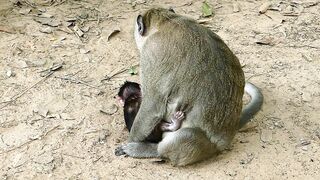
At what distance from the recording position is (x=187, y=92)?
18.2 ft

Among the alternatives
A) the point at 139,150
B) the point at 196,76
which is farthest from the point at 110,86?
the point at 196,76

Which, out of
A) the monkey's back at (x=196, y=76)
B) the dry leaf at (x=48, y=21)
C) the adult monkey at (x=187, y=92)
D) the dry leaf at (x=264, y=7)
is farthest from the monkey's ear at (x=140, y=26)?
the dry leaf at (x=264, y=7)

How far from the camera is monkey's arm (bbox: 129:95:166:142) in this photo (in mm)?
5664

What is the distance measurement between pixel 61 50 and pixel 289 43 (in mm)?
2908

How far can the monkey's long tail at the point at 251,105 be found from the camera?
6.01 m

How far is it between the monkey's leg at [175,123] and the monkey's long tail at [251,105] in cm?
71

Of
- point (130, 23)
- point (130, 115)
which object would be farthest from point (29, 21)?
point (130, 115)

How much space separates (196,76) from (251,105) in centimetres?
94

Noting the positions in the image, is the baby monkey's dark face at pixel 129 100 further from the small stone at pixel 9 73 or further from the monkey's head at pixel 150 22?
the small stone at pixel 9 73

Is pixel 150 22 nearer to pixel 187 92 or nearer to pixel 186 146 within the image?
pixel 187 92

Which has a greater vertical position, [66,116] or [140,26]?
[140,26]

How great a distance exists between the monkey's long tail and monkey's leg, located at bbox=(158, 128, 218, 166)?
0.56 metres

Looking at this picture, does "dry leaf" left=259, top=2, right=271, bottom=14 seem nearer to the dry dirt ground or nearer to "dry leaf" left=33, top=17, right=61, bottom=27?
the dry dirt ground

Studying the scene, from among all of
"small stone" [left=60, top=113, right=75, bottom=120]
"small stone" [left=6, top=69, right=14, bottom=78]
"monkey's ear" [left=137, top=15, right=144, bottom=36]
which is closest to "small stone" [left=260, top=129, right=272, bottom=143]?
"monkey's ear" [left=137, top=15, right=144, bottom=36]
